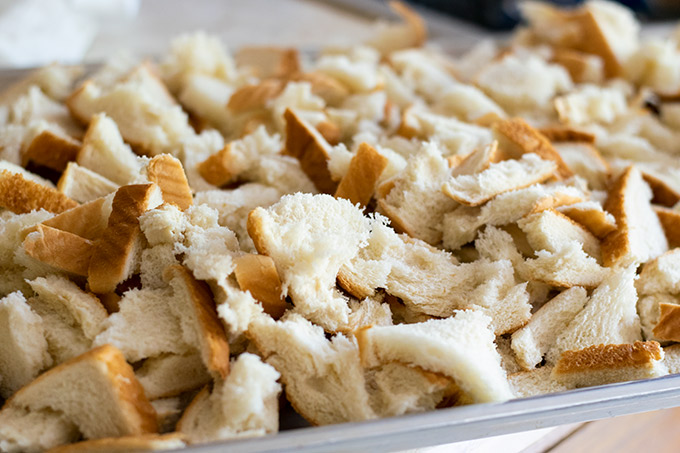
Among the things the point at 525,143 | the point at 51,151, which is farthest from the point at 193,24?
the point at 525,143

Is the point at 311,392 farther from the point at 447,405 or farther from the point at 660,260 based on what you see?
the point at 660,260

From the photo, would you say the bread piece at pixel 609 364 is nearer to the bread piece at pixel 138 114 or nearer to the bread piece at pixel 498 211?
the bread piece at pixel 498 211

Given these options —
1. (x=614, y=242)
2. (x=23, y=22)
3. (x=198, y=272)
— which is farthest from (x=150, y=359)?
(x=23, y=22)

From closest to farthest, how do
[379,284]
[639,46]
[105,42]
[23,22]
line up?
[379,284]
[639,46]
[23,22]
[105,42]

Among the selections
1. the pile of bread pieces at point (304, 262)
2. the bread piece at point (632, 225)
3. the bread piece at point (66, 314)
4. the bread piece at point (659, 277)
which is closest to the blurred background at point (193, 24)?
the pile of bread pieces at point (304, 262)

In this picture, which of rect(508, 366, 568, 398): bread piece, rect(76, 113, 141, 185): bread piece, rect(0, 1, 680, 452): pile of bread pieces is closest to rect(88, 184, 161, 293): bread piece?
rect(0, 1, 680, 452): pile of bread pieces
